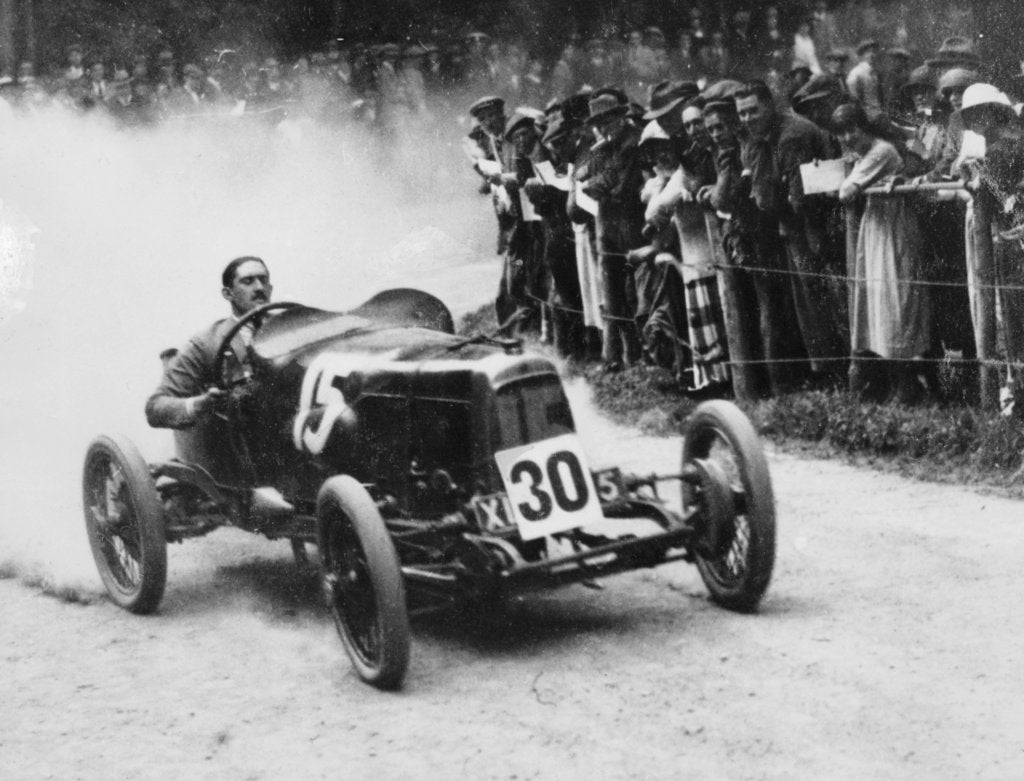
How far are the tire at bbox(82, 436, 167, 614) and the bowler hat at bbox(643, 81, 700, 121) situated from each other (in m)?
5.03

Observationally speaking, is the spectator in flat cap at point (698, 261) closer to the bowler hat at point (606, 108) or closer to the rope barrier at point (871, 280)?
the rope barrier at point (871, 280)

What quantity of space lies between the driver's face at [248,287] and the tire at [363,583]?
222 cm

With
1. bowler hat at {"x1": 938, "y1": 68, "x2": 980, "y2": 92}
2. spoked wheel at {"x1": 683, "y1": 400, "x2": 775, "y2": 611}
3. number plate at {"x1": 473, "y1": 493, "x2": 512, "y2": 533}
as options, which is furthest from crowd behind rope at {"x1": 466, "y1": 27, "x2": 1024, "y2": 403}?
number plate at {"x1": 473, "y1": 493, "x2": 512, "y2": 533}

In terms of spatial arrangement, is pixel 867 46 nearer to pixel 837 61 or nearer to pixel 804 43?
pixel 837 61

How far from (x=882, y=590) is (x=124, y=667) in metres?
3.34

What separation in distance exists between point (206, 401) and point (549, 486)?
214cm

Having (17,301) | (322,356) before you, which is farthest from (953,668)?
(17,301)

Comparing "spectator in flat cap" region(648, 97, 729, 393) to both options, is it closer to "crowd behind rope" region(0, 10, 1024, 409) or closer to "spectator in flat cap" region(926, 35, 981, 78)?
"crowd behind rope" region(0, 10, 1024, 409)

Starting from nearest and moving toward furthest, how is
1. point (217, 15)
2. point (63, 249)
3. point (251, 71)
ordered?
point (63, 249), point (251, 71), point (217, 15)

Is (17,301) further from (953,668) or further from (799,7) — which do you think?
(953,668)

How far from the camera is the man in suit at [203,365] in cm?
719

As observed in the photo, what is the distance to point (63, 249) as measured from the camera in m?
19.7

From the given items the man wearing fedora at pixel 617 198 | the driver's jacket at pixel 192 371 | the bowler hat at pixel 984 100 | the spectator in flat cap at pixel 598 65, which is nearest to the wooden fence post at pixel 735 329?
the man wearing fedora at pixel 617 198

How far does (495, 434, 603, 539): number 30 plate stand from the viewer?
19.0 ft
